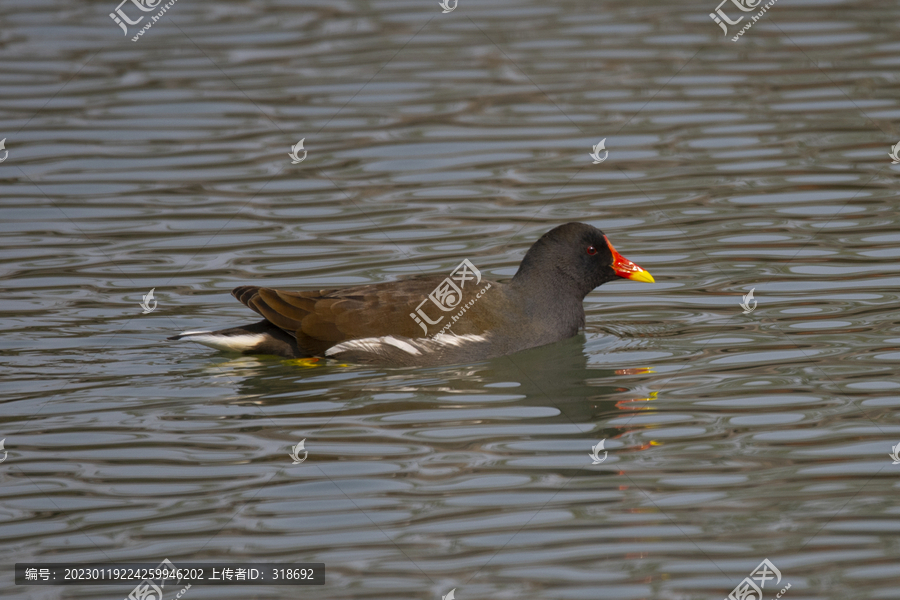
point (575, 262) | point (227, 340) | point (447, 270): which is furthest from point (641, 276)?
point (227, 340)

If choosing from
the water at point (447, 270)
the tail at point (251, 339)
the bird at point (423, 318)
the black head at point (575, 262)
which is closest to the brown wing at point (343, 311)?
the bird at point (423, 318)

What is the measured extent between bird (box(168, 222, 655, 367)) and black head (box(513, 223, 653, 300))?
0.03 ft

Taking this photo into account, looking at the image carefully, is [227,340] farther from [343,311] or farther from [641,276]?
[641,276]

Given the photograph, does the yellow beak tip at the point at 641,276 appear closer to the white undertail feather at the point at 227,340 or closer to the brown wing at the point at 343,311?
the brown wing at the point at 343,311

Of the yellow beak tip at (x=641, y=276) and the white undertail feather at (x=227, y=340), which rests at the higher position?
the yellow beak tip at (x=641, y=276)

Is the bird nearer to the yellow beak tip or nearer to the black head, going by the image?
the black head

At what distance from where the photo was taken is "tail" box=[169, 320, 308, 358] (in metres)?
8.52

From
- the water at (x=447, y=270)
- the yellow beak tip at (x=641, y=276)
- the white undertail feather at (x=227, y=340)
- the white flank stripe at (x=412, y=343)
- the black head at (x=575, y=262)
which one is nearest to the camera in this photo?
the water at (x=447, y=270)

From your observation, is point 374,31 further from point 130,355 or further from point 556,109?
point 130,355

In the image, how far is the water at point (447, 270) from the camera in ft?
19.1

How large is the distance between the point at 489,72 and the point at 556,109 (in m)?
1.42

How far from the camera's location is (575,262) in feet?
29.5

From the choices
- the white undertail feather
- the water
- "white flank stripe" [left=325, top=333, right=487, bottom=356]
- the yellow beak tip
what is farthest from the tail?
the yellow beak tip

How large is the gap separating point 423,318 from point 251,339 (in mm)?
1253
